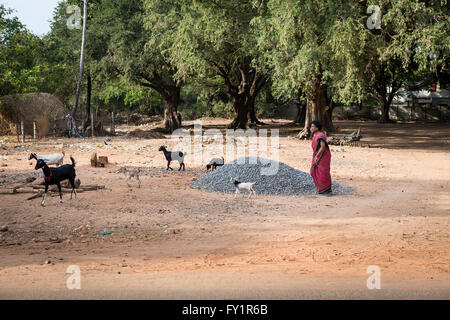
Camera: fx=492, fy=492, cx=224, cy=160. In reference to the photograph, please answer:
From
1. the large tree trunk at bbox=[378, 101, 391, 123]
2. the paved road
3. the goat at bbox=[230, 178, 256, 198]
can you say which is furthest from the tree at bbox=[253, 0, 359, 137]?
the large tree trunk at bbox=[378, 101, 391, 123]

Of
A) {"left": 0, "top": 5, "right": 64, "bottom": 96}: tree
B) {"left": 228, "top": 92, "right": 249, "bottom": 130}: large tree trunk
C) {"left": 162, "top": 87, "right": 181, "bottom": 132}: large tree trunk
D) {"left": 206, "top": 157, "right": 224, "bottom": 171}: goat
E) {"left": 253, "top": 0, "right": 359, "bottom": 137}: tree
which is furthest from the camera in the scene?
{"left": 162, "top": 87, "right": 181, "bottom": 132}: large tree trunk

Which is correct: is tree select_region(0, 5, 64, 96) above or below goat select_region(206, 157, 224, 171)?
above

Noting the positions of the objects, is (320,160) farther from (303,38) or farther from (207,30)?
(207,30)

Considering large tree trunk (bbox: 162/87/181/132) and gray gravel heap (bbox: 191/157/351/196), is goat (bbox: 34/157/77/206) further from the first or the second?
large tree trunk (bbox: 162/87/181/132)

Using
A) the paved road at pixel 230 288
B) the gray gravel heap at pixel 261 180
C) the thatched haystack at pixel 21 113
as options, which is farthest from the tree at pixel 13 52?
the paved road at pixel 230 288

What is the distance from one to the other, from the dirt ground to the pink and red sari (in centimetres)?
26

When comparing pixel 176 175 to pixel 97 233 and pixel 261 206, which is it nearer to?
pixel 261 206

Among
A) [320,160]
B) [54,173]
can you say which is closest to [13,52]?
[54,173]

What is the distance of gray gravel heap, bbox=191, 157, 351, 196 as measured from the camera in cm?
1113

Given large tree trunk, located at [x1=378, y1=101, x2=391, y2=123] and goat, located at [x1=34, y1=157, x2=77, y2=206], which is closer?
goat, located at [x1=34, y1=157, x2=77, y2=206]

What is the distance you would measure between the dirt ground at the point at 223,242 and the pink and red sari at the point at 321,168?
26 cm

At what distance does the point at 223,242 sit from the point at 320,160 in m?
4.10

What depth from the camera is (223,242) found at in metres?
6.99

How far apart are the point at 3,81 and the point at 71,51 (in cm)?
935
